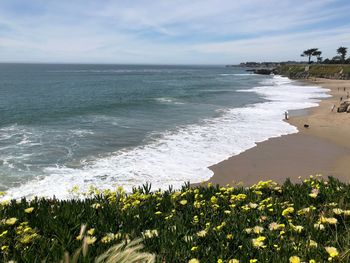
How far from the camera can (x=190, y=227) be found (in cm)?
383

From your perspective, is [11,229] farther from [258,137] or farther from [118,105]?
[118,105]

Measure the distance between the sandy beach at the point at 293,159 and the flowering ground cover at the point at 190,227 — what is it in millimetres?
7628

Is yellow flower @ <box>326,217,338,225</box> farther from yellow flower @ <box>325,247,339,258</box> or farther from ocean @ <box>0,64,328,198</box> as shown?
ocean @ <box>0,64,328,198</box>

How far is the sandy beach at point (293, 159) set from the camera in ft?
49.7

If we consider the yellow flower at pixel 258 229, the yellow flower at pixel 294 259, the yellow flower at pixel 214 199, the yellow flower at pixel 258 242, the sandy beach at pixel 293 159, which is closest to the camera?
the yellow flower at pixel 294 259

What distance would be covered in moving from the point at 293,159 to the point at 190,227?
50.6 ft

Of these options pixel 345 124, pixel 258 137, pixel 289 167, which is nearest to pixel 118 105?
pixel 258 137

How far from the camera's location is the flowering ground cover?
9.53ft

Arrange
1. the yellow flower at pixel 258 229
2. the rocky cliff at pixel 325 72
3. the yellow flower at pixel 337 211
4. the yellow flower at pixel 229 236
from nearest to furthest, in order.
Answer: the yellow flower at pixel 229 236
the yellow flower at pixel 258 229
the yellow flower at pixel 337 211
the rocky cliff at pixel 325 72

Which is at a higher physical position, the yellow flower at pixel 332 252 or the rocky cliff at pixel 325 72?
the rocky cliff at pixel 325 72

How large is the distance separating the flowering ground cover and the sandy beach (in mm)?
7628

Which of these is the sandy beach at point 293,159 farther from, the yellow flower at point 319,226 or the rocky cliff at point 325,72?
the rocky cliff at point 325,72

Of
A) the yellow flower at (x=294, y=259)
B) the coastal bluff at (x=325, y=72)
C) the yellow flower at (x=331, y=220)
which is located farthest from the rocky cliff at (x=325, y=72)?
the yellow flower at (x=294, y=259)

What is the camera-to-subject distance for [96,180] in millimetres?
13906
